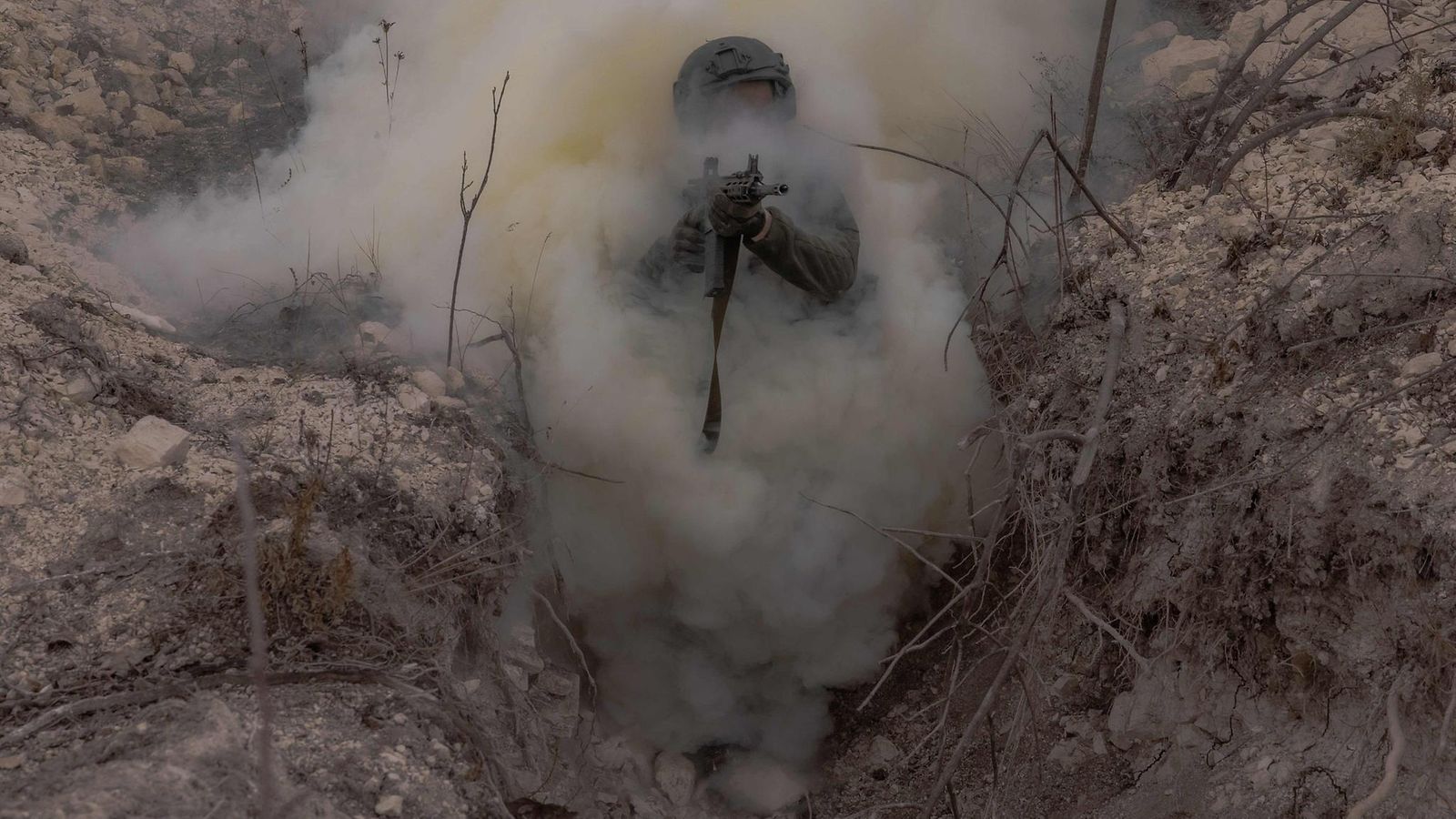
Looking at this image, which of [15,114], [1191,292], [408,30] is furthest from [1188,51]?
[15,114]

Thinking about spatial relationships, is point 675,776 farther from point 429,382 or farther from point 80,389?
point 80,389

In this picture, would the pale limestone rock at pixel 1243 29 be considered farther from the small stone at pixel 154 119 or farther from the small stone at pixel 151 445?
the small stone at pixel 154 119

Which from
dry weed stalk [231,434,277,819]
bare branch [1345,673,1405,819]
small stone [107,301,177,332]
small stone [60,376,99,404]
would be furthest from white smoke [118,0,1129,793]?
bare branch [1345,673,1405,819]

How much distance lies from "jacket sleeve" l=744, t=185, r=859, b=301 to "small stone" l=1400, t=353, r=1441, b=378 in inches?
74.2

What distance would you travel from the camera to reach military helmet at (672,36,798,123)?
156 inches

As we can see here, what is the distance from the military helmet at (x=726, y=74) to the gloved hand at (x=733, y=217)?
81 cm

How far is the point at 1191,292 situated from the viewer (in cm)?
353

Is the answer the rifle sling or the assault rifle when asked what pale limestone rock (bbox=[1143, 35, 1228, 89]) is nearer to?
the assault rifle

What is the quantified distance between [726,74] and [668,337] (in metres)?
1.09

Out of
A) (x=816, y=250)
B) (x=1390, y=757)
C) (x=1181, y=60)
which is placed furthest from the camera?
(x=1181, y=60)

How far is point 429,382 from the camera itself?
370 centimetres

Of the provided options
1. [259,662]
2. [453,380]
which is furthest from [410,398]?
[259,662]

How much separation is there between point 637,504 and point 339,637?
1.65m

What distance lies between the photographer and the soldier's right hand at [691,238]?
3.83 m
